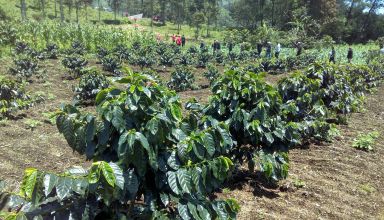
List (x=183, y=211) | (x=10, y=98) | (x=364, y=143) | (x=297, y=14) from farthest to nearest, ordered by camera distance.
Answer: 1. (x=297, y=14)
2. (x=10, y=98)
3. (x=364, y=143)
4. (x=183, y=211)

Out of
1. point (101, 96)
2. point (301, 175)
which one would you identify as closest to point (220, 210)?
point (101, 96)

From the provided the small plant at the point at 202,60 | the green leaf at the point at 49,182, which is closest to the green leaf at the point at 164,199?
the green leaf at the point at 49,182

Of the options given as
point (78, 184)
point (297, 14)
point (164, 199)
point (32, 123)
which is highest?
point (297, 14)

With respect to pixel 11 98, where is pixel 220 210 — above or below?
above

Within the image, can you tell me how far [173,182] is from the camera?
282cm

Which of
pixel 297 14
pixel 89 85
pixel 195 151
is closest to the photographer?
pixel 195 151

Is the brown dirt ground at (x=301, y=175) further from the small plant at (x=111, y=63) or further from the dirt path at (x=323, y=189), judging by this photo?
the small plant at (x=111, y=63)

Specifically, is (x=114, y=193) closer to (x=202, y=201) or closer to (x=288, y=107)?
(x=202, y=201)

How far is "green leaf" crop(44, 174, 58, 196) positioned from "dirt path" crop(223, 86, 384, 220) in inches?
105

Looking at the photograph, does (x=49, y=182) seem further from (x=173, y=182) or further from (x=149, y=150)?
(x=173, y=182)

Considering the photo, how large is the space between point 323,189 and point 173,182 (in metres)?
3.18

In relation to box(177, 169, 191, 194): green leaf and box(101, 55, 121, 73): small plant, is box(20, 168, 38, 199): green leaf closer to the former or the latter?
box(177, 169, 191, 194): green leaf

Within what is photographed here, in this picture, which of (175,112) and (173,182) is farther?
(175,112)

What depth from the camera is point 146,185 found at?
3.02 metres
